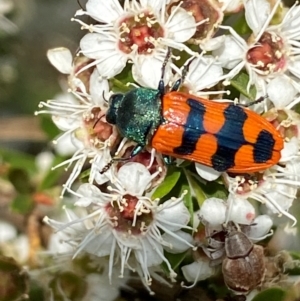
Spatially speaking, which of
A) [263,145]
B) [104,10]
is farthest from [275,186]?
[104,10]

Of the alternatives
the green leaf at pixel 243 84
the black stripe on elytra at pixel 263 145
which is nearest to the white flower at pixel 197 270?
the black stripe on elytra at pixel 263 145

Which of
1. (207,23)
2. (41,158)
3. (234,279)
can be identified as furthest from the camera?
(41,158)

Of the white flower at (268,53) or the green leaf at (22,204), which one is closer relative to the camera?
the white flower at (268,53)

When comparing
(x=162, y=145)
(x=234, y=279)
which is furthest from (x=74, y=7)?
(x=234, y=279)

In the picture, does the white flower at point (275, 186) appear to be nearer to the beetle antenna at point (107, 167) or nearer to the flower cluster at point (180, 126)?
the flower cluster at point (180, 126)

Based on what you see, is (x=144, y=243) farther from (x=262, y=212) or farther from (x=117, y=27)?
(x=117, y=27)

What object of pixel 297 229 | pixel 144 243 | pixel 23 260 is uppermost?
pixel 144 243

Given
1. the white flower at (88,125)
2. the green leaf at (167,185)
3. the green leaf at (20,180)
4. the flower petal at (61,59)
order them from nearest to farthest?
the green leaf at (167,185)
the white flower at (88,125)
the flower petal at (61,59)
the green leaf at (20,180)

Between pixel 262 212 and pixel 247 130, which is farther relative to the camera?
pixel 262 212

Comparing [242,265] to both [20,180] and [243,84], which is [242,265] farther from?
[20,180]
